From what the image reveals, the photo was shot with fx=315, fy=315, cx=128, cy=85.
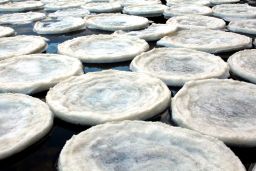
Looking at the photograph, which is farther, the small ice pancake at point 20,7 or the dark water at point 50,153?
the small ice pancake at point 20,7

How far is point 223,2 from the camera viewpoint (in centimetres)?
421

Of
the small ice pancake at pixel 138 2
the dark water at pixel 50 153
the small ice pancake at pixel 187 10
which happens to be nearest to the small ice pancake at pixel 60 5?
the small ice pancake at pixel 138 2

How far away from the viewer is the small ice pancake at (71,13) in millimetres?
3660

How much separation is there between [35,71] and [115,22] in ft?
4.56

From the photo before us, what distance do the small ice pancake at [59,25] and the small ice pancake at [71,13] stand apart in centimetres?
27

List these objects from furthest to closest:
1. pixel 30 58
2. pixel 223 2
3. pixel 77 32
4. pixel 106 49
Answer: pixel 223 2
pixel 77 32
pixel 106 49
pixel 30 58

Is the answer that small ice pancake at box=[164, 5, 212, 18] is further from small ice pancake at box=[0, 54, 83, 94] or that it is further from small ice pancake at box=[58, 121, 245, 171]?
small ice pancake at box=[58, 121, 245, 171]

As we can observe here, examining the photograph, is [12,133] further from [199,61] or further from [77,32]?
[77,32]

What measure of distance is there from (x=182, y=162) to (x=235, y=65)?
3.66 ft

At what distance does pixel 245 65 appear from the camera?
7.02ft

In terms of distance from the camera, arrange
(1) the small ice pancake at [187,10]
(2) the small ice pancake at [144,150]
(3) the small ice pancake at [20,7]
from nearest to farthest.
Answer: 1. (2) the small ice pancake at [144,150]
2. (1) the small ice pancake at [187,10]
3. (3) the small ice pancake at [20,7]

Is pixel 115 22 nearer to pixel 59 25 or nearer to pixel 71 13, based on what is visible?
pixel 59 25

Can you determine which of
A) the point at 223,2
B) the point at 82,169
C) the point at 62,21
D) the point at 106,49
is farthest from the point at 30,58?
the point at 223,2

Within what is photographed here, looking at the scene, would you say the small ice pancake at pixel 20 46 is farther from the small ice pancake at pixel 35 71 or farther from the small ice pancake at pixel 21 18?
the small ice pancake at pixel 21 18
